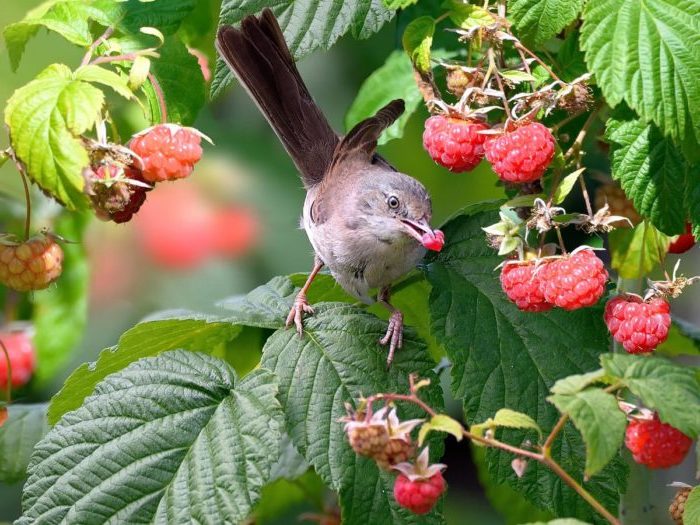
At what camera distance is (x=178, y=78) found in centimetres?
243

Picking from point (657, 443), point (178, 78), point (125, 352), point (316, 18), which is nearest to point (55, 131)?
point (178, 78)

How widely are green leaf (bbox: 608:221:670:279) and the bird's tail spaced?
89 cm

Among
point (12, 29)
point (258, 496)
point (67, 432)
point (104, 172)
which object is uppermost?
point (12, 29)

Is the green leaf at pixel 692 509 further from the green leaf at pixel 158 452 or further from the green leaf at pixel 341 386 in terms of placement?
the green leaf at pixel 158 452

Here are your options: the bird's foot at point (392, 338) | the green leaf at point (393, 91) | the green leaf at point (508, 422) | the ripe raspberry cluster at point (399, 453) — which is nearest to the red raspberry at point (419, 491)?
the ripe raspberry cluster at point (399, 453)

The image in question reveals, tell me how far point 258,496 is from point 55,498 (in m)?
0.40

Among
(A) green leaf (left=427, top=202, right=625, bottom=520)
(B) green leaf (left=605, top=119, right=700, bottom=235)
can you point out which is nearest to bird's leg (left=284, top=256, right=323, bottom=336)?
(A) green leaf (left=427, top=202, right=625, bottom=520)

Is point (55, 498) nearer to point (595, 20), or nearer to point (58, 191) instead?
point (58, 191)

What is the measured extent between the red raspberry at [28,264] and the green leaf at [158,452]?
25 cm

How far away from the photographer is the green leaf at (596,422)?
1678 mm

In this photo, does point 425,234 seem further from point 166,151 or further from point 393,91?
point 166,151

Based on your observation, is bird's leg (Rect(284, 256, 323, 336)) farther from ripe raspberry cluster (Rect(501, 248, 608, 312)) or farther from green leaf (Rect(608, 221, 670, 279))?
green leaf (Rect(608, 221, 670, 279))

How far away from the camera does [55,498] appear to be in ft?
6.87

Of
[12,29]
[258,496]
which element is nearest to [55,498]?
[258,496]
